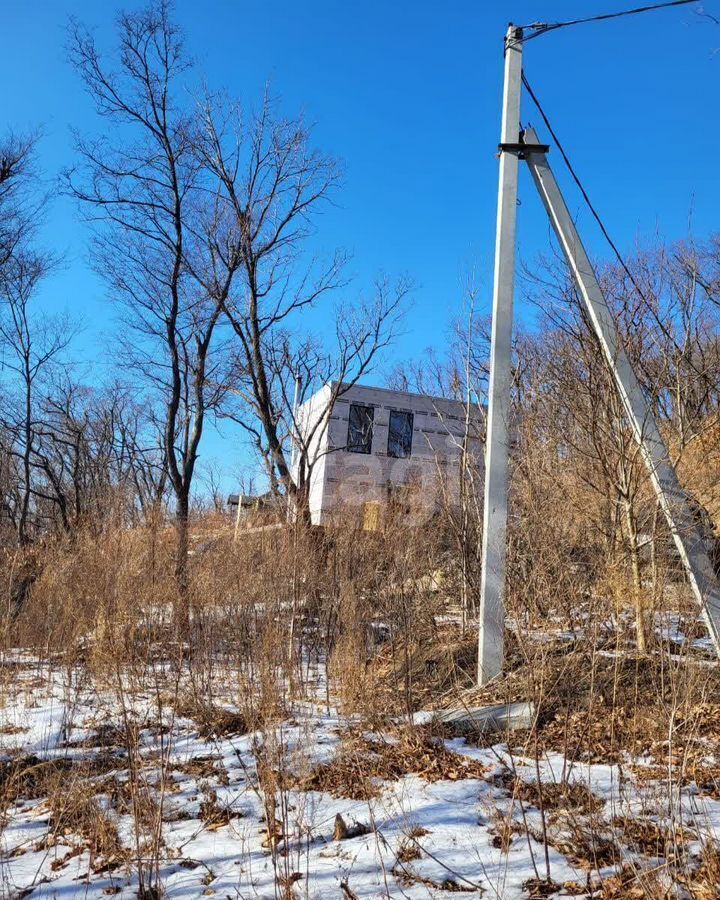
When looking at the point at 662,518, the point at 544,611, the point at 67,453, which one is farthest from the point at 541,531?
the point at 67,453

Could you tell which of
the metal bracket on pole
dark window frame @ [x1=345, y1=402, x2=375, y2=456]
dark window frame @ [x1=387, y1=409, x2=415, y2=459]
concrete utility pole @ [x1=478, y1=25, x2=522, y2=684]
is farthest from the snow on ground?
dark window frame @ [x1=387, y1=409, x2=415, y2=459]

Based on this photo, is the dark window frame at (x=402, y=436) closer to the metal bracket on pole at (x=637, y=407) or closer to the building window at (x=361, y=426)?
the building window at (x=361, y=426)

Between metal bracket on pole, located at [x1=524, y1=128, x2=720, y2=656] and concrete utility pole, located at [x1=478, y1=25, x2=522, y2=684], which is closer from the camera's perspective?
metal bracket on pole, located at [x1=524, y1=128, x2=720, y2=656]

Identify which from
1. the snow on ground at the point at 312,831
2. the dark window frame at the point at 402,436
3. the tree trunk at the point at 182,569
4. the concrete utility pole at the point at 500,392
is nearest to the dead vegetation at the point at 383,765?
the snow on ground at the point at 312,831

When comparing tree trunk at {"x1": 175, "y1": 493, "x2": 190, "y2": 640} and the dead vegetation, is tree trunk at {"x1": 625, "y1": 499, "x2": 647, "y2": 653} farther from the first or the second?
tree trunk at {"x1": 175, "y1": 493, "x2": 190, "y2": 640}

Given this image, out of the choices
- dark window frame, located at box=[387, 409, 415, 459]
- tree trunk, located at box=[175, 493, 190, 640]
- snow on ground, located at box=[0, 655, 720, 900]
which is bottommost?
snow on ground, located at box=[0, 655, 720, 900]

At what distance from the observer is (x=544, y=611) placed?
5336 mm

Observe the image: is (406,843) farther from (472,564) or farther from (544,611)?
(472,564)

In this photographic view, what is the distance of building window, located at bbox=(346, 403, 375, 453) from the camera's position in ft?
97.7

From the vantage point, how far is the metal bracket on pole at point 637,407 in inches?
208

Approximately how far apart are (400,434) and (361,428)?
171 cm

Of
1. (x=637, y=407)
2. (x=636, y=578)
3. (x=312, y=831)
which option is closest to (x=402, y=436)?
(x=636, y=578)

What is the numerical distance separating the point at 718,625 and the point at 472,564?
12.2 ft

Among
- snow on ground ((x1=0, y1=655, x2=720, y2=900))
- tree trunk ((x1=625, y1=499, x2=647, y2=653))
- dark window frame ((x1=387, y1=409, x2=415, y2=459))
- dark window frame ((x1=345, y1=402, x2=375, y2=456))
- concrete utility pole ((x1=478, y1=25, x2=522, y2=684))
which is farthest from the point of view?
dark window frame ((x1=387, y1=409, x2=415, y2=459))
